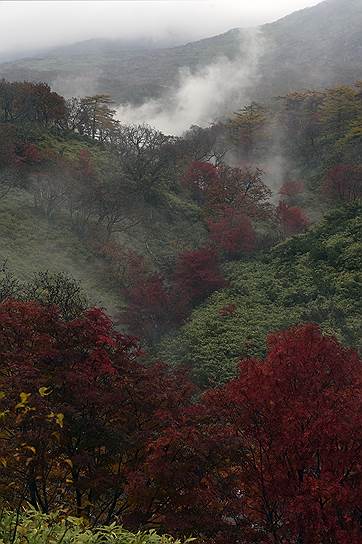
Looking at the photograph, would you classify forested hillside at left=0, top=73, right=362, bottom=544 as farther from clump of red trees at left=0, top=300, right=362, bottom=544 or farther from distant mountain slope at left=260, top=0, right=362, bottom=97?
distant mountain slope at left=260, top=0, right=362, bottom=97

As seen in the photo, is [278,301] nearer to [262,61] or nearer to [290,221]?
[290,221]

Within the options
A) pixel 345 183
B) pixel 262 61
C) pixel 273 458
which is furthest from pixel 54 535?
pixel 262 61

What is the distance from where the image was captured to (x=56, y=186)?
34000mm

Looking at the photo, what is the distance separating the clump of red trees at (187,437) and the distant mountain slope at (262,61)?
91856 millimetres

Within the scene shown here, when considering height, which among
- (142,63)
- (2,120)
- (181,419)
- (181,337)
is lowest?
(181,337)

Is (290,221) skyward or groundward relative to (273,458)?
groundward

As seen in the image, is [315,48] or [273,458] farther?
[315,48]

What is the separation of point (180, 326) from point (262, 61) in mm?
115379

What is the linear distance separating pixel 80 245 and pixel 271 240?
46.8 ft

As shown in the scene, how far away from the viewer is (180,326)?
87.7 ft

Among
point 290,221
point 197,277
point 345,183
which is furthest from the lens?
point 345,183

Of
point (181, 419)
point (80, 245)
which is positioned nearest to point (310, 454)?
point (181, 419)

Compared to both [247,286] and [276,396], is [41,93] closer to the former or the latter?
[247,286]

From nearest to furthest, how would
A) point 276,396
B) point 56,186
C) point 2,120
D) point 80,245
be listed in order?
point 276,396
point 80,245
point 56,186
point 2,120
